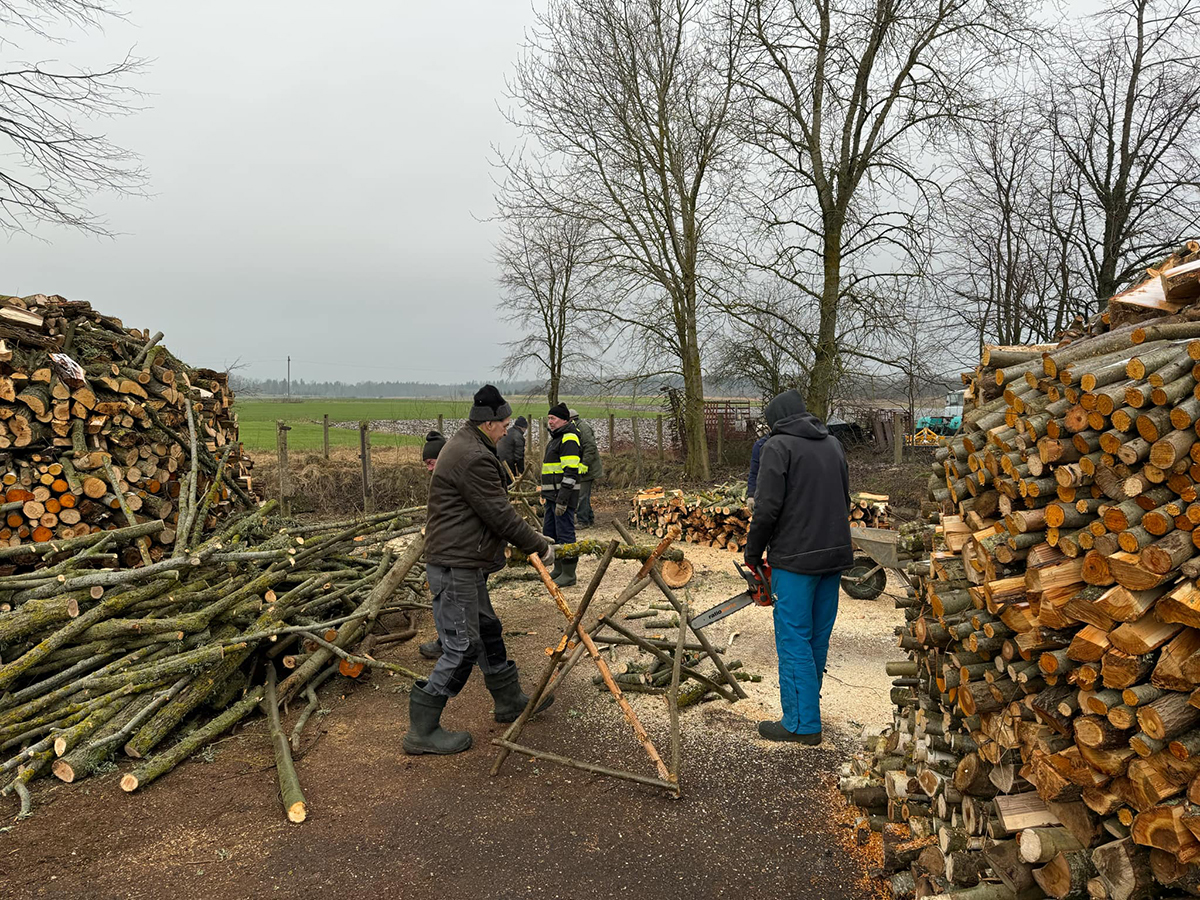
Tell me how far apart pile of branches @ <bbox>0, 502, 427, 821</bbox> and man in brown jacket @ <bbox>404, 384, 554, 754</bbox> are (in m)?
0.87

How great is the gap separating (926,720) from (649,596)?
4.76 metres

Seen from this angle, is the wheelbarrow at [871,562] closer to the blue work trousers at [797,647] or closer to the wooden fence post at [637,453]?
the blue work trousers at [797,647]

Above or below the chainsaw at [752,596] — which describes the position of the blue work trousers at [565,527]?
below

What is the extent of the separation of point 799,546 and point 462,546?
2.05 meters

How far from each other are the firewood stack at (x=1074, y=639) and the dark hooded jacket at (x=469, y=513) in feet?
7.72

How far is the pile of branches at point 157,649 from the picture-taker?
4375 mm

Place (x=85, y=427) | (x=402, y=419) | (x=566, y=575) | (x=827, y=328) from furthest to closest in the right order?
1. (x=402, y=419)
2. (x=827, y=328)
3. (x=566, y=575)
4. (x=85, y=427)

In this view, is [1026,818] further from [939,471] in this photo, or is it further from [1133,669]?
[939,471]

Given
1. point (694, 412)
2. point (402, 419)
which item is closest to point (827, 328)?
point (694, 412)

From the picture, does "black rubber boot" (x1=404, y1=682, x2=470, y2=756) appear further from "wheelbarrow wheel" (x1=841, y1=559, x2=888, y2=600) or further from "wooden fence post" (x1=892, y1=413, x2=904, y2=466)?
"wooden fence post" (x1=892, y1=413, x2=904, y2=466)

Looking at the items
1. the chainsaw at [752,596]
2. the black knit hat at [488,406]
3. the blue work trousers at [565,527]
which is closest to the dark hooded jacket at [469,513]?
the black knit hat at [488,406]

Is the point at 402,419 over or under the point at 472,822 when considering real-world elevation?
over

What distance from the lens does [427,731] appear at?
Answer: 4598mm

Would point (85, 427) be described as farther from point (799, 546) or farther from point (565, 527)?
point (799, 546)
